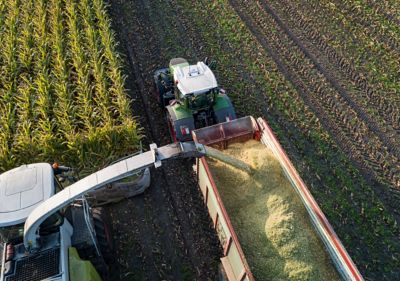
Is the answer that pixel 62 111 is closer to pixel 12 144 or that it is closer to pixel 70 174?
pixel 12 144

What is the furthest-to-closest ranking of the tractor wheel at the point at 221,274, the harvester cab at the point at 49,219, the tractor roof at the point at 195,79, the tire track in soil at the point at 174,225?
the tractor roof at the point at 195,79 < the tire track in soil at the point at 174,225 < the tractor wheel at the point at 221,274 < the harvester cab at the point at 49,219

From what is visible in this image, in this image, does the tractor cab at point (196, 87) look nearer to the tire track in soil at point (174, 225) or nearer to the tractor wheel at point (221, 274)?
the tire track in soil at point (174, 225)

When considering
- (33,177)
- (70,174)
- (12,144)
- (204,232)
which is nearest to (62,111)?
(12,144)

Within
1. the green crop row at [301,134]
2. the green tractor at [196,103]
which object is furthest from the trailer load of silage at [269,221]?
the green crop row at [301,134]

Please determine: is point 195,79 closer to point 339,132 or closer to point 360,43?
point 339,132

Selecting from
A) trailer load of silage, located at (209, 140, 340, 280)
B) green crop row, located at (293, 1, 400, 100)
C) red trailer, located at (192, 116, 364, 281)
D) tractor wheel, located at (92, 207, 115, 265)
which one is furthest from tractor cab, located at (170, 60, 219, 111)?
green crop row, located at (293, 1, 400, 100)

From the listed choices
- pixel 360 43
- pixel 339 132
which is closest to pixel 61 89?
pixel 339 132
